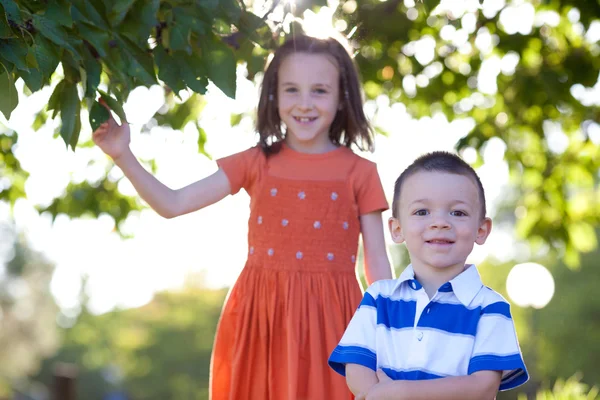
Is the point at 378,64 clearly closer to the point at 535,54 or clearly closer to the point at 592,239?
the point at 535,54

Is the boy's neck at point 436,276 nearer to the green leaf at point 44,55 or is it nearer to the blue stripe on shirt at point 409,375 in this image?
the blue stripe on shirt at point 409,375

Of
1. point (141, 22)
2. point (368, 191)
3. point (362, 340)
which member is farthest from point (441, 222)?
point (141, 22)

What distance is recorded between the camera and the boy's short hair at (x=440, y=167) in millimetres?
2612

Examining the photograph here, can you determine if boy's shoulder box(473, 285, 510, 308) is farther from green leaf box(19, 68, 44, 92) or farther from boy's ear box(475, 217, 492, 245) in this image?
green leaf box(19, 68, 44, 92)

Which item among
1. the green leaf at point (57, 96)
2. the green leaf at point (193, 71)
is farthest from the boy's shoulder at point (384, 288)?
the green leaf at point (57, 96)

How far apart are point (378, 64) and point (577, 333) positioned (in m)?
23.9

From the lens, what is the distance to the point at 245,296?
11.6ft

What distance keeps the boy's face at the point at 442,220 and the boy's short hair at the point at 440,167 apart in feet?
0.06

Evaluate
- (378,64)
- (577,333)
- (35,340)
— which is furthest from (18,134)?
(35,340)

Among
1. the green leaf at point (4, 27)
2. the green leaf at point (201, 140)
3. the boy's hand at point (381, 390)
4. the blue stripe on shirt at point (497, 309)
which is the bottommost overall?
the boy's hand at point (381, 390)

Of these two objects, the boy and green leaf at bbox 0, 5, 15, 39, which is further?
green leaf at bbox 0, 5, 15, 39

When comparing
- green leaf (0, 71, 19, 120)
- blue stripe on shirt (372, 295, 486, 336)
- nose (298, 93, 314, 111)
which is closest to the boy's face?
blue stripe on shirt (372, 295, 486, 336)

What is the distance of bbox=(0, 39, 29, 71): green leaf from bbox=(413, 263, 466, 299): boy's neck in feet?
4.17

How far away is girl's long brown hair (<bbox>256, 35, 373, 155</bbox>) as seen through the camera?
3.64 m
